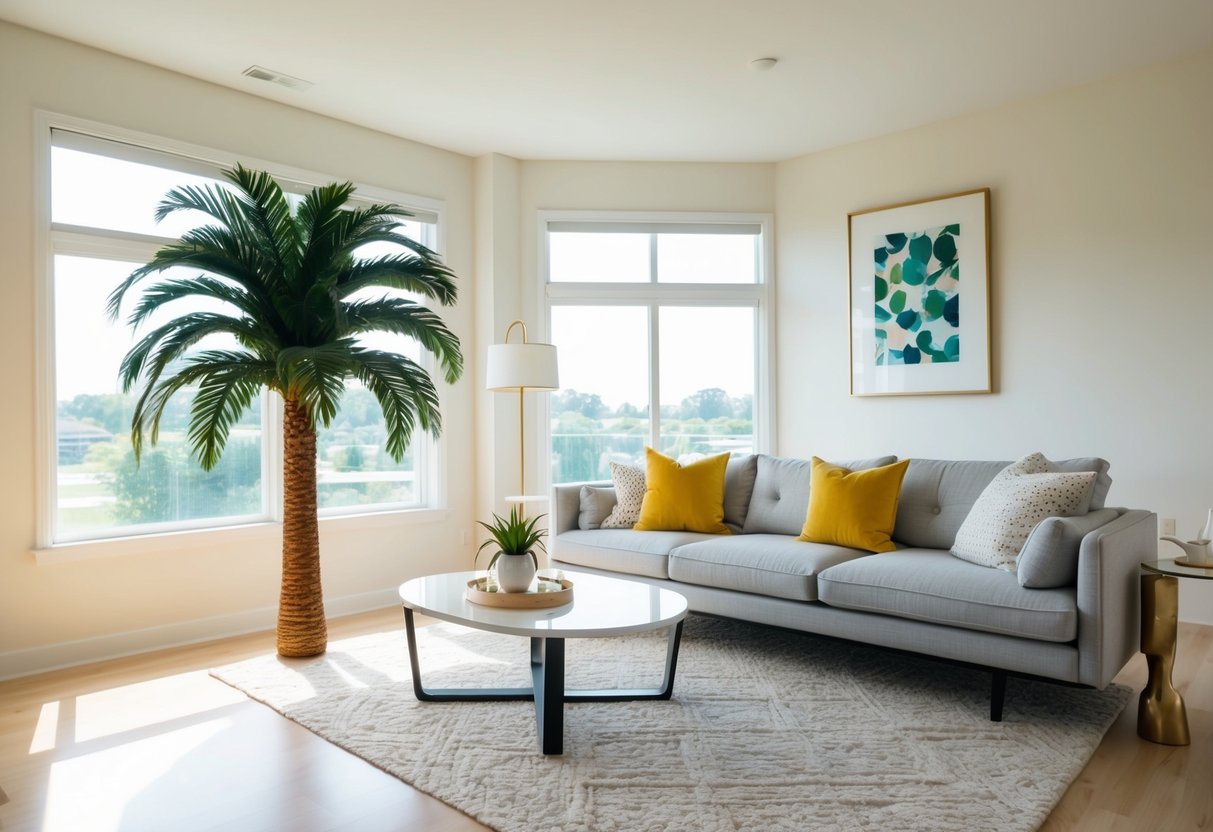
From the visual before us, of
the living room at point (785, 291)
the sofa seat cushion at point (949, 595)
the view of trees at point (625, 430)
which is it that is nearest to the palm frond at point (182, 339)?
the living room at point (785, 291)

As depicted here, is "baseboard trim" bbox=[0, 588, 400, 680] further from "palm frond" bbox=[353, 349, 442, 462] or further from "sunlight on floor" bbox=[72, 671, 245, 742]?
"palm frond" bbox=[353, 349, 442, 462]

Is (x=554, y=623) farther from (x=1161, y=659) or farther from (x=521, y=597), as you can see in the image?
(x=1161, y=659)

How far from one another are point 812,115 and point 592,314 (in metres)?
1.81

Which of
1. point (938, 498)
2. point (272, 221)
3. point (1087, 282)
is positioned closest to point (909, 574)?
point (938, 498)

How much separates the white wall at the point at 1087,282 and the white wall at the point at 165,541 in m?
2.90

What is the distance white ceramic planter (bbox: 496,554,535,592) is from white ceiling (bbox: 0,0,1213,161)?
2.24 metres

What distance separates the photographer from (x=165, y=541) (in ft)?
12.9

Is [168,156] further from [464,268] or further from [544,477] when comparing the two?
[544,477]

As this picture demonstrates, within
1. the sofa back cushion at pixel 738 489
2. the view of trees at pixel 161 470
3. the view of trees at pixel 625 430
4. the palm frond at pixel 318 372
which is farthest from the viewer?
the view of trees at pixel 625 430

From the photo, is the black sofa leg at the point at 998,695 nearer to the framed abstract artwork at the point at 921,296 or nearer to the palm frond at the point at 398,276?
the framed abstract artwork at the point at 921,296

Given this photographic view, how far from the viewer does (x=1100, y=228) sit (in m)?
4.35

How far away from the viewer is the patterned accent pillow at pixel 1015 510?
298 centimetres

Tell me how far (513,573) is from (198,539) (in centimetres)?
202

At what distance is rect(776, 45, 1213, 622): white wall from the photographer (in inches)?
160
